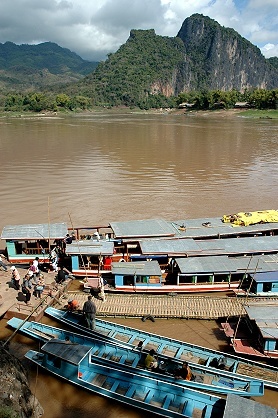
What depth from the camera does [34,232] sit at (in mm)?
14891

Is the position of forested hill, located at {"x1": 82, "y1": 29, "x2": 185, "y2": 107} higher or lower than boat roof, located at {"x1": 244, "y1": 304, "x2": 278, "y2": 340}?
higher

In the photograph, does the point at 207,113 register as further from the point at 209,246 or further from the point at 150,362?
the point at 150,362

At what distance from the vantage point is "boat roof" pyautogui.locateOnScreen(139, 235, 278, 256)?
45.9ft

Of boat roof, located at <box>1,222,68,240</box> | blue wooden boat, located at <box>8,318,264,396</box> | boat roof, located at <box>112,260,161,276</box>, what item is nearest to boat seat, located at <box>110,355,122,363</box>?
blue wooden boat, located at <box>8,318,264,396</box>

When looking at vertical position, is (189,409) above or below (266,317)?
below

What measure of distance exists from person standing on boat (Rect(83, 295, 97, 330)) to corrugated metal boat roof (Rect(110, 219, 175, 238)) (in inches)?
175

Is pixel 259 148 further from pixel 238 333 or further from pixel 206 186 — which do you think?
pixel 238 333

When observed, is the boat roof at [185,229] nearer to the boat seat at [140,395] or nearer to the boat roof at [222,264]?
the boat roof at [222,264]

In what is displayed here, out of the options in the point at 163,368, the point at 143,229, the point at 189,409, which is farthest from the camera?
the point at 143,229

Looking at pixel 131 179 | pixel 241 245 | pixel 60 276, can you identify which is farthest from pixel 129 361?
pixel 131 179

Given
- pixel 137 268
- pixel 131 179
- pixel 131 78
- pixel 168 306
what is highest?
pixel 131 78

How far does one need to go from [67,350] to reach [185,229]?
8.51 m

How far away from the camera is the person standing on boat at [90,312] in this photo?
34.4 feet

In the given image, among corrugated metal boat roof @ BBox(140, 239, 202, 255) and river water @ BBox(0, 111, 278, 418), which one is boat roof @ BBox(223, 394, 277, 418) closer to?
river water @ BBox(0, 111, 278, 418)
